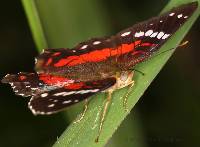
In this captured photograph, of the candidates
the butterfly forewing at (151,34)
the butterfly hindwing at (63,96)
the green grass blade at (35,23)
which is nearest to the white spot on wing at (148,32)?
the butterfly forewing at (151,34)

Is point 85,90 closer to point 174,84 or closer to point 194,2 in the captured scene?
point 194,2

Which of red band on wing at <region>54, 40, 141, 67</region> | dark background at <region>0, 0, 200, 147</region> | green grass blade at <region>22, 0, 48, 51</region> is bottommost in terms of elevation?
dark background at <region>0, 0, 200, 147</region>

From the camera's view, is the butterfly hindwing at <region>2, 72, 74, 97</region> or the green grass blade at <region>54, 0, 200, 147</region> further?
the butterfly hindwing at <region>2, 72, 74, 97</region>

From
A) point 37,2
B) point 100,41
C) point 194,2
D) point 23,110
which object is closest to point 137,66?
point 100,41

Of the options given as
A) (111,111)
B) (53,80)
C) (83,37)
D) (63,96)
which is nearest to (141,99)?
(83,37)

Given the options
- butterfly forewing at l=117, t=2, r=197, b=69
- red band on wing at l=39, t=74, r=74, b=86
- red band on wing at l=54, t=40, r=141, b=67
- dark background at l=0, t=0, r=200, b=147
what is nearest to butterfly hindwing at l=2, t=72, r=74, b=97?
red band on wing at l=39, t=74, r=74, b=86

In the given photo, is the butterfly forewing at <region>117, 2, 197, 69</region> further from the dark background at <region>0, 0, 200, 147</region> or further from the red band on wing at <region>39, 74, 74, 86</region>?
the dark background at <region>0, 0, 200, 147</region>
